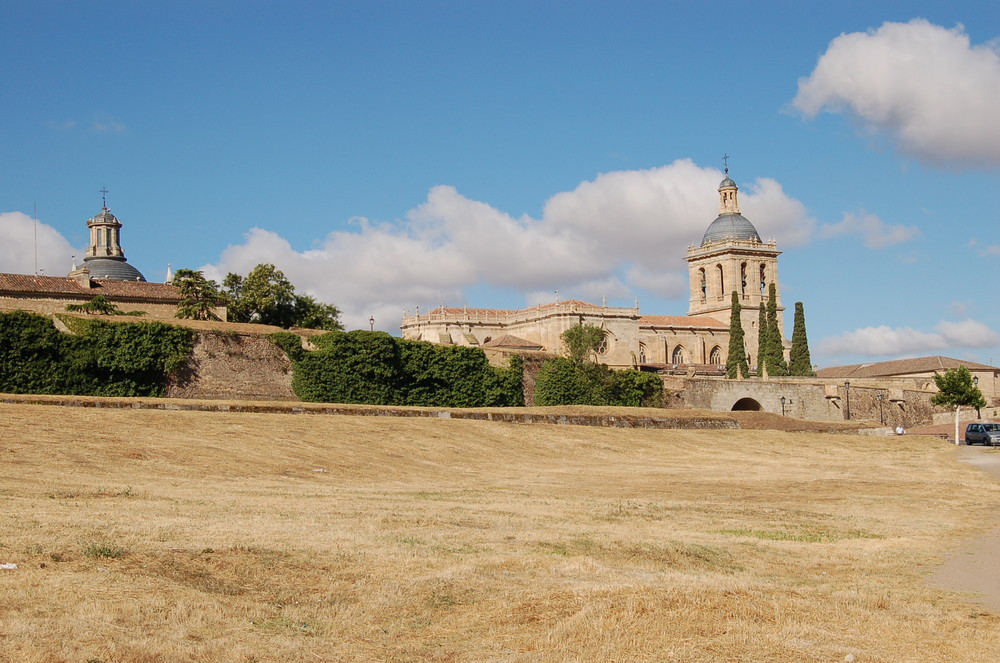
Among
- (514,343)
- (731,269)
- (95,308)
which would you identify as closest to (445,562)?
(95,308)

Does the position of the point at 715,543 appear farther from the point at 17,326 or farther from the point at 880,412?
the point at 880,412

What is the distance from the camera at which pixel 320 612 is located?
9.49 metres

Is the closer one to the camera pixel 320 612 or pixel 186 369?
pixel 320 612

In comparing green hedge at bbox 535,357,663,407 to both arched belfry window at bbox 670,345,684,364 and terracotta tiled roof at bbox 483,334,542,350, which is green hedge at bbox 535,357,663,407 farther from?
arched belfry window at bbox 670,345,684,364

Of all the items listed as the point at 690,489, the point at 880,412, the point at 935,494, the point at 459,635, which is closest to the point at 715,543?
the point at 459,635

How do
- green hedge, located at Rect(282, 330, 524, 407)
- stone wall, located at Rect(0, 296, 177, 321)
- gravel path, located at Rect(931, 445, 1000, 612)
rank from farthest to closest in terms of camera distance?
stone wall, located at Rect(0, 296, 177, 321) < green hedge, located at Rect(282, 330, 524, 407) < gravel path, located at Rect(931, 445, 1000, 612)

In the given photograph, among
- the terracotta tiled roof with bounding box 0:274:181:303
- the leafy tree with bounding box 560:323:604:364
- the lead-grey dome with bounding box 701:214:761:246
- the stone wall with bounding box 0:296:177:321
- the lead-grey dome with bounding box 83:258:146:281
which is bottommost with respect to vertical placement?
the leafy tree with bounding box 560:323:604:364

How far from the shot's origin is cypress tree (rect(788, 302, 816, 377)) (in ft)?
312

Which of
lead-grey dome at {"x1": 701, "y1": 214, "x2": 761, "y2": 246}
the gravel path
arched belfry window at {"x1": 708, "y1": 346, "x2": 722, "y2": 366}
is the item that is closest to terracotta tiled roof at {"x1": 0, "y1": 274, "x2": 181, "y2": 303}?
the gravel path

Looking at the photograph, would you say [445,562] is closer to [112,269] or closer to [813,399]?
[813,399]

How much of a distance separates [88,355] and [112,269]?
150ft

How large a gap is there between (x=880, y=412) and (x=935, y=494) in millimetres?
50430

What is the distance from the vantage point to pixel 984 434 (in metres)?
43.2

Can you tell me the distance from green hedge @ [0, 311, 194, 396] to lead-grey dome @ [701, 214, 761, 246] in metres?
86.7
